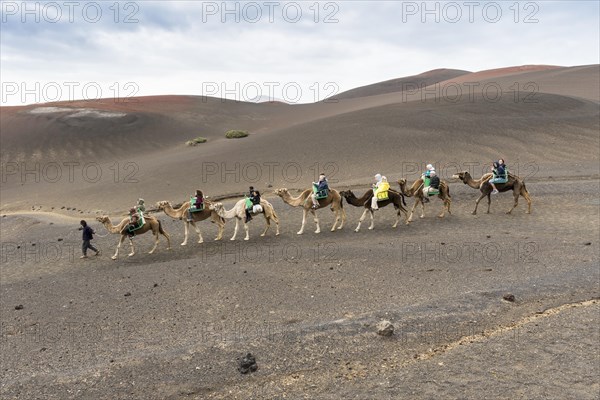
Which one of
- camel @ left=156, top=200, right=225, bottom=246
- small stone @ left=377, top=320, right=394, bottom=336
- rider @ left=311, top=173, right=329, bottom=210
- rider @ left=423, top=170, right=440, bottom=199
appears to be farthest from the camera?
rider @ left=423, top=170, right=440, bottom=199

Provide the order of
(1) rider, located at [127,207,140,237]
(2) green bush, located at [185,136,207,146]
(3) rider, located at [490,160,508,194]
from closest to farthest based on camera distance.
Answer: (1) rider, located at [127,207,140,237]
(3) rider, located at [490,160,508,194]
(2) green bush, located at [185,136,207,146]

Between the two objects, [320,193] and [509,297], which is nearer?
[509,297]

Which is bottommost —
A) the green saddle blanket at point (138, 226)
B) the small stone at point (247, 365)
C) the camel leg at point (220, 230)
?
the small stone at point (247, 365)

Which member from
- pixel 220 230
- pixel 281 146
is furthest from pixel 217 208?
pixel 281 146

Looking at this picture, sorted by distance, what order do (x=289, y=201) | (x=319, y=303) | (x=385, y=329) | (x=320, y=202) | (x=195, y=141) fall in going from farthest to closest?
(x=195, y=141) < (x=289, y=201) < (x=320, y=202) < (x=319, y=303) < (x=385, y=329)

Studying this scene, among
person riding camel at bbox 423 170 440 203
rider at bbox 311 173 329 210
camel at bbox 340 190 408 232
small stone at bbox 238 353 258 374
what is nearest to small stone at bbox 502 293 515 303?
small stone at bbox 238 353 258 374

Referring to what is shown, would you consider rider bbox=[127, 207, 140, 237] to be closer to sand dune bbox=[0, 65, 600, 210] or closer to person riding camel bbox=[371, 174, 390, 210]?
person riding camel bbox=[371, 174, 390, 210]

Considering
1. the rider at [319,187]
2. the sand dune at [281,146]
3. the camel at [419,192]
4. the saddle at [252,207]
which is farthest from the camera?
the sand dune at [281,146]

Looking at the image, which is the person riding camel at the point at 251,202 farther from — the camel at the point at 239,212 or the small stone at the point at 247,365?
the small stone at the point at 247,365

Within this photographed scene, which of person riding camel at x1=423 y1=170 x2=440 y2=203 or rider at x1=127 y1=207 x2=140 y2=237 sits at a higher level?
person riding camel at x1=423 y1=170 x2=440 y2=203

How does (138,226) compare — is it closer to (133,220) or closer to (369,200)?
(133,220)

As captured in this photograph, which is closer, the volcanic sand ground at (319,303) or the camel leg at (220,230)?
the volcanic sand ground at (319,303)

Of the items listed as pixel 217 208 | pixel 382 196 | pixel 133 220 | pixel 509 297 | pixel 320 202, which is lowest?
pixel 509 297

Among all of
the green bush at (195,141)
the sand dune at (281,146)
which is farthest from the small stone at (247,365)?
the green bush at (195,141)
